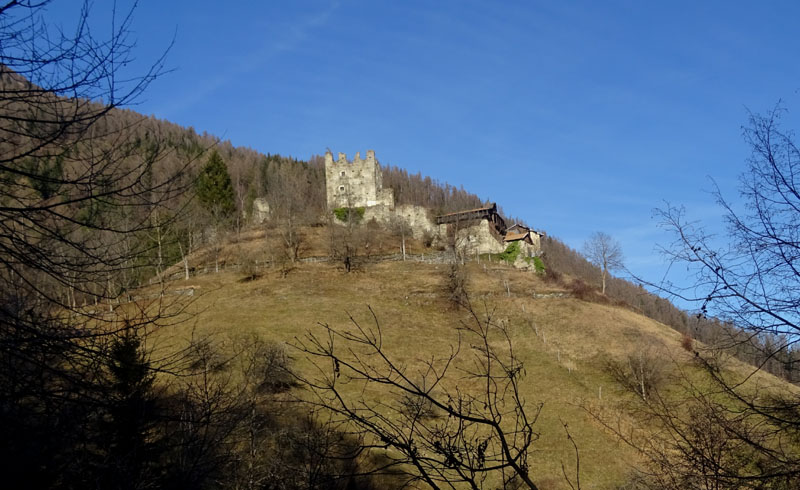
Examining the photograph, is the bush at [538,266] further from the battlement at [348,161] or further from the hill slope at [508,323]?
the battlement at [348,161]

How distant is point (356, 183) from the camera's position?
7269cm

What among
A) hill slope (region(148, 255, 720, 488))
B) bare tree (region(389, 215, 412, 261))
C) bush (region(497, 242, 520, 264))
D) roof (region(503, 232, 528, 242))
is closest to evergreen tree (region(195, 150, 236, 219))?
hill slope (region(148, 255, 720, 488))

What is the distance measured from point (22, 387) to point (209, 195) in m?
70.4

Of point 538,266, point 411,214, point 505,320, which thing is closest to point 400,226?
point 411,214

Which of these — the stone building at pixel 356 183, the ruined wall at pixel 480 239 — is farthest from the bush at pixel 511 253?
the stone building at pixel 356 183

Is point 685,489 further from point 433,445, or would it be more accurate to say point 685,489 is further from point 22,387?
point 22,387

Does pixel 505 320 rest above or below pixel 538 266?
below

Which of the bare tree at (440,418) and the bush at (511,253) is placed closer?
the bare tree at (440,418)

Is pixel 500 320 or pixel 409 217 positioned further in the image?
pixel 409 217

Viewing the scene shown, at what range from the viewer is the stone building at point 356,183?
72.1 metres

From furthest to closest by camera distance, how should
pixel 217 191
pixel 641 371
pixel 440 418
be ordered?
pixel 217 191 < pixel 641 371 < pixel 440 418

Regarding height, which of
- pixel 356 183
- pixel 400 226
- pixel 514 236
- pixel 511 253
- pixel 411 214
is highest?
pixel 356 183

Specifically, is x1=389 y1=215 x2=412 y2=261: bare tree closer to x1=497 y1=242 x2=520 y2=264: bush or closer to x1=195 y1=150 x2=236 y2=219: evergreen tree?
x1=497 y1=242 x2=520 y2=264: bush

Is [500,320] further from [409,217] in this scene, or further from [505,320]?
[409,217]
